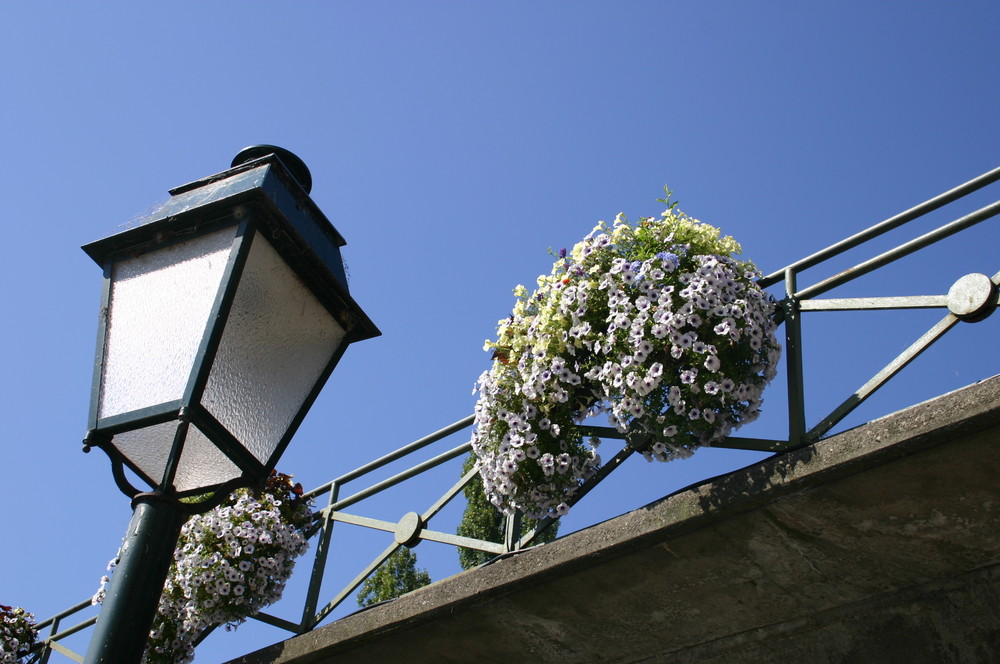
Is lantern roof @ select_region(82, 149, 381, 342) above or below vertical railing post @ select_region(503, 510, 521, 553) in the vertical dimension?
above

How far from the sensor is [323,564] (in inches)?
202

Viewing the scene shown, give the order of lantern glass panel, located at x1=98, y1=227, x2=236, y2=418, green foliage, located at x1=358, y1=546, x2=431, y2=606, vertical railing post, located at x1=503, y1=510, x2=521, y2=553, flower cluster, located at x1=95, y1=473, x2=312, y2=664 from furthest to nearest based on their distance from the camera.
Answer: green foliage, located at x1=358, y1=546, x2=431, y2=606, flower cluster, located at x1=95, y1=473, x2=312, y2=664, vertical railing post, located at x1=503, y1=510, x2=521, y2=553, lantern glass panel, located at x1=98, y1=227, x2=236, y2=418

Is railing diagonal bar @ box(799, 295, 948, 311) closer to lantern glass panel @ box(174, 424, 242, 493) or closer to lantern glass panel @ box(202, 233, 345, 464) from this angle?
lantern glass panel @ box(202, 233, 345, 464)

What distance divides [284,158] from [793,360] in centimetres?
197

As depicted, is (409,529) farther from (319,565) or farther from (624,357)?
(624,357)

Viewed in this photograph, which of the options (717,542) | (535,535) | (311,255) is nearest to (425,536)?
(535,535)

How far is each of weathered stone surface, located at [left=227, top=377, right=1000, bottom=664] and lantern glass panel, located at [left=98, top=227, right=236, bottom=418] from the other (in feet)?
4.91

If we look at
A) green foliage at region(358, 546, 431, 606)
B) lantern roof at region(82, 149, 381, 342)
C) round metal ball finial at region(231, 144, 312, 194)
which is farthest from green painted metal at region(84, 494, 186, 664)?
green foliage at region(358, 546, 431, 606)

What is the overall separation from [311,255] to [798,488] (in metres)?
1.60

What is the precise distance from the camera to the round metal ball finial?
3316 millimetres

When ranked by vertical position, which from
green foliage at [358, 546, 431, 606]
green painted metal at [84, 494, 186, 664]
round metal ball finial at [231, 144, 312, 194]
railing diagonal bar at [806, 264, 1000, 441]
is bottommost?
green painted metal at [84, 494, 186, 664]

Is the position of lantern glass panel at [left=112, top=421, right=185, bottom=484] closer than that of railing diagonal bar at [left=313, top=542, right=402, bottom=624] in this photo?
Yes

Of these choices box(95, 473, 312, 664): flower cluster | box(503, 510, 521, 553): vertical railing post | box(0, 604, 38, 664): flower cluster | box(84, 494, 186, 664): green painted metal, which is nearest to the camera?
box(84, 494, 186, 664): green painted metal

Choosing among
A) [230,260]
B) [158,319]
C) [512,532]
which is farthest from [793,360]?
[158,319]
